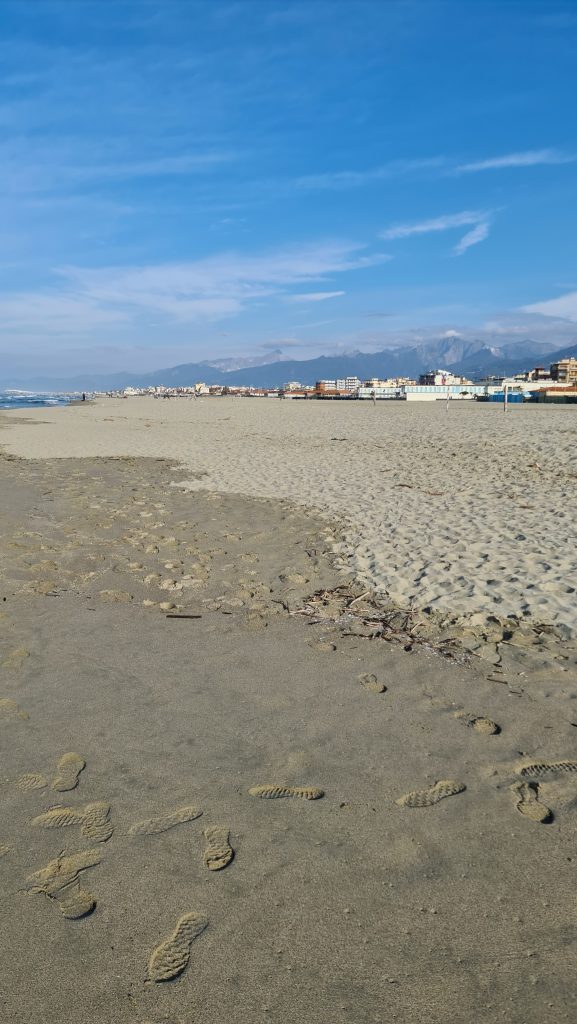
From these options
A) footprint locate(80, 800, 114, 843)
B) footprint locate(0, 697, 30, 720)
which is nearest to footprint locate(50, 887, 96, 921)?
footprint locate(80, 800, 114, 843)

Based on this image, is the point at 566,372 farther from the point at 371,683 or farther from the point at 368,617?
the point at 371,683

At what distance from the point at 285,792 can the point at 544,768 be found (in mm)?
1392

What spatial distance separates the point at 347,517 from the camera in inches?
348

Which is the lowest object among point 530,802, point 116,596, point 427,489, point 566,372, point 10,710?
point 530,802

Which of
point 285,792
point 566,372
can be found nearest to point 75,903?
point 285,792

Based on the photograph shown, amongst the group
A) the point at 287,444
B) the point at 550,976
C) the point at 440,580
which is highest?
the point at 287,444

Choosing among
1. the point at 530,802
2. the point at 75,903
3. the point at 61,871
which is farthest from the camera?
the point at 530,802

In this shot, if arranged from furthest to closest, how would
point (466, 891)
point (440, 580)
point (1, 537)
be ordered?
point (1, 537) < point (440, 580) < point (466, 891)

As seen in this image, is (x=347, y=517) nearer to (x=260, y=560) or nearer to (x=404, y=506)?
(x=404, y=506)

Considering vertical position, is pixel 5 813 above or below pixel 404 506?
below

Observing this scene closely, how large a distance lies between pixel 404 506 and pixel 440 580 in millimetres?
3601

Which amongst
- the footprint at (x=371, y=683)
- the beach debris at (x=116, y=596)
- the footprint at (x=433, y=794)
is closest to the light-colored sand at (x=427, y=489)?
the footprint at (x=371, y=683)

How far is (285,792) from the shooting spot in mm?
2947

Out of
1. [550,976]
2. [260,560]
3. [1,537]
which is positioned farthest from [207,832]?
[1,537]
